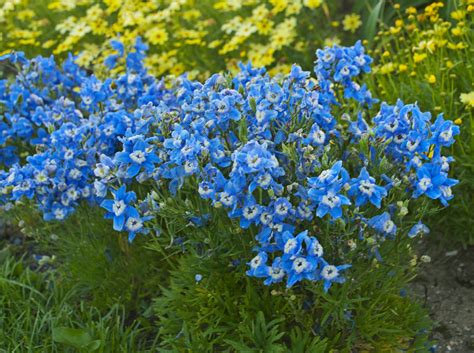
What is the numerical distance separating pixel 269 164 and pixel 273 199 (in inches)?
7.0

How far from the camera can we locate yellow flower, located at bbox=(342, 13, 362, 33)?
15.6 feet

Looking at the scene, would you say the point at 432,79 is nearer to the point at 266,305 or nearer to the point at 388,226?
the point at 388,226

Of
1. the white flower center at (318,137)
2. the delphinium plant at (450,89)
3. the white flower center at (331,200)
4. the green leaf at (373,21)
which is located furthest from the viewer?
the green leaf at (373,21)

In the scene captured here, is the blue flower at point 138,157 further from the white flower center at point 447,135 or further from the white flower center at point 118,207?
the white flower center at point 447,135

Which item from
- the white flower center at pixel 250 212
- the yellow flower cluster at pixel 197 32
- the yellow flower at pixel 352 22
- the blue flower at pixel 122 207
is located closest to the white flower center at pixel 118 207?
the blue flower at pixel 122 207

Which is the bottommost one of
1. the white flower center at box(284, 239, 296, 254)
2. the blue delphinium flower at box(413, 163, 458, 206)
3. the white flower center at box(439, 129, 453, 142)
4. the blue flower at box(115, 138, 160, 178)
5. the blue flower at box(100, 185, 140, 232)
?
the blue delphinium flower at box(413, 163, 458, 206)

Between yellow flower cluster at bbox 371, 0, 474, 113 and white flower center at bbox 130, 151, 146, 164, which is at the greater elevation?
white flower center at bbox 130, 151, 146, 164

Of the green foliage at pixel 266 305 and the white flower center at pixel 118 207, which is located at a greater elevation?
the white flower center at pixel 118 207

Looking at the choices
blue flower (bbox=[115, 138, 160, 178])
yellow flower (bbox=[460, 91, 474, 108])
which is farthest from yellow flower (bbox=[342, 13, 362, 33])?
blue flower (bbox=[115, 138, 160, 178])

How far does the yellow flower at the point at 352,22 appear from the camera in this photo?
4758 millimetres

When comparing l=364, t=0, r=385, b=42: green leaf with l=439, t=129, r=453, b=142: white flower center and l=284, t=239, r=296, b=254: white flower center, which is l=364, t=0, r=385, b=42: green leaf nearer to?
l=439, t=129, r=453, b=142: white flower center

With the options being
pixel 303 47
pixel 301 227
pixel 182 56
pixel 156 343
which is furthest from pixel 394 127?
pixel 182 56

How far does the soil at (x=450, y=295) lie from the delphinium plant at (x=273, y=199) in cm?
22

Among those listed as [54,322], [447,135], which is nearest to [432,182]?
[447,135]
